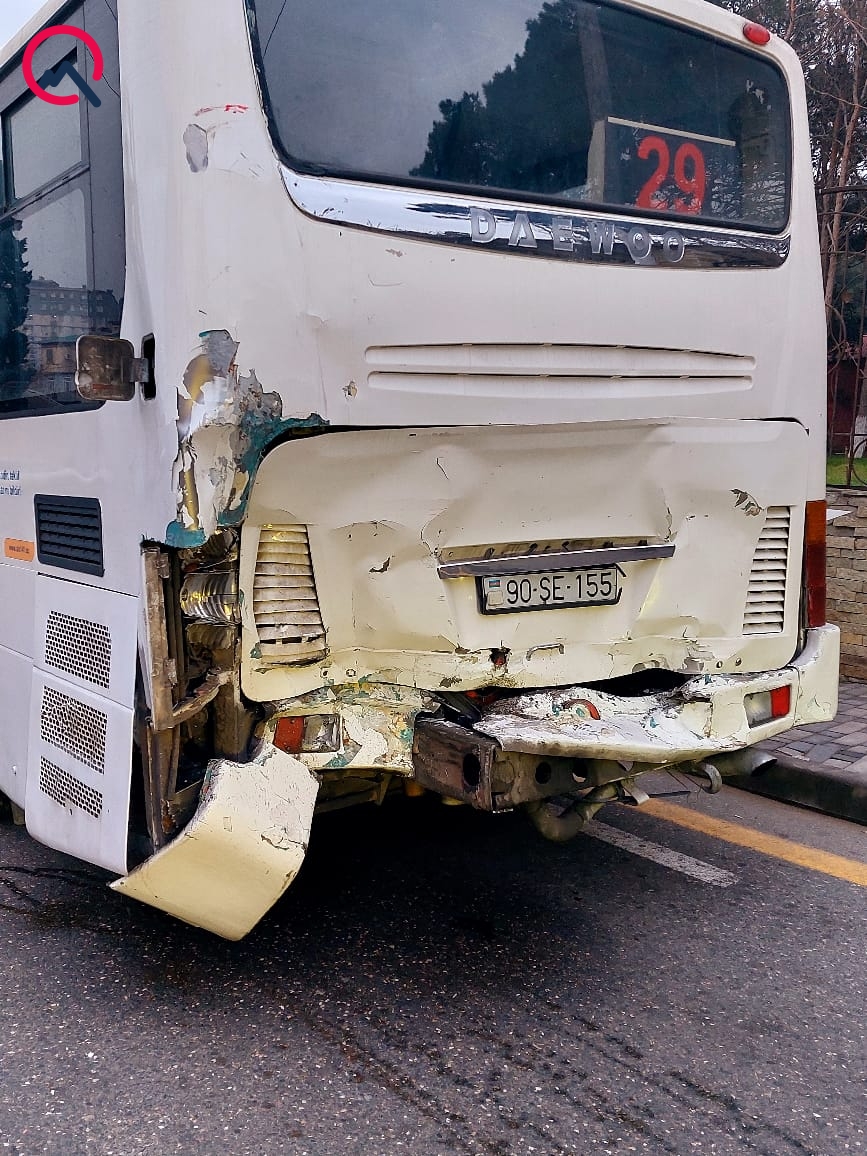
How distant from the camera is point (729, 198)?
142 inches

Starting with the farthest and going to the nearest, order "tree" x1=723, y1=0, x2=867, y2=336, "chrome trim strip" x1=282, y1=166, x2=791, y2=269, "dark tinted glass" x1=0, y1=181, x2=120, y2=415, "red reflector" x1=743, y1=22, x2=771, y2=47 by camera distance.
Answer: "tree" x1=723, y1=0, x2=867, y2=336 → "red reflector" x1=743, y1=22, x2=771, y2=47 → "dark tinted glass" x1=0, y1=181, x2=120, y2=415 → "chrome trim strip" x1=282, y1=166, x2=791, y2=269

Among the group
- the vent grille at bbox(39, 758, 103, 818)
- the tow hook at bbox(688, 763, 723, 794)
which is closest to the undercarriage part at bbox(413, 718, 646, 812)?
the tow hook at bbox(688, 763, 723, 794)

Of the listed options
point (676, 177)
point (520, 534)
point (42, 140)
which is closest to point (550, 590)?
point (520, 534)

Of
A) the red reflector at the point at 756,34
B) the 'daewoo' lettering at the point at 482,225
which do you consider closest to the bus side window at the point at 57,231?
the 'daewoo' lettering at the point at 482,225

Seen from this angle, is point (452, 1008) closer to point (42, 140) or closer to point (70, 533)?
point (70, 533)

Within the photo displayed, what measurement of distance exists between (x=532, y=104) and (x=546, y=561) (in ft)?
4.42

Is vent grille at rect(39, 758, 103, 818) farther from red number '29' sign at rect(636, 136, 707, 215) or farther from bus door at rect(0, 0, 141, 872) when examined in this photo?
red number '29' sign at rect(636, 136, 707, 215)

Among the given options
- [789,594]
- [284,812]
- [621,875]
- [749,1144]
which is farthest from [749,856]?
[284,812]

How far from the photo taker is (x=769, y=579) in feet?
12.4

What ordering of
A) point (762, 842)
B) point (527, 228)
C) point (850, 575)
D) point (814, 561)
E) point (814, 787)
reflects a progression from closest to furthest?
1. point (527, 228)
2. point (814, 561)
3. point (762, 842)
4. point (814, 787)
5. point (850, 575)

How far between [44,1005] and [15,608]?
4.33ft

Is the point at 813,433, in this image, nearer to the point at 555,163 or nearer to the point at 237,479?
the point at 555,163

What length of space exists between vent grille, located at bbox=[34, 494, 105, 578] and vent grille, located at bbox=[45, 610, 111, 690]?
0.54ft

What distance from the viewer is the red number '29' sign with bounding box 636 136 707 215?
339 cm
